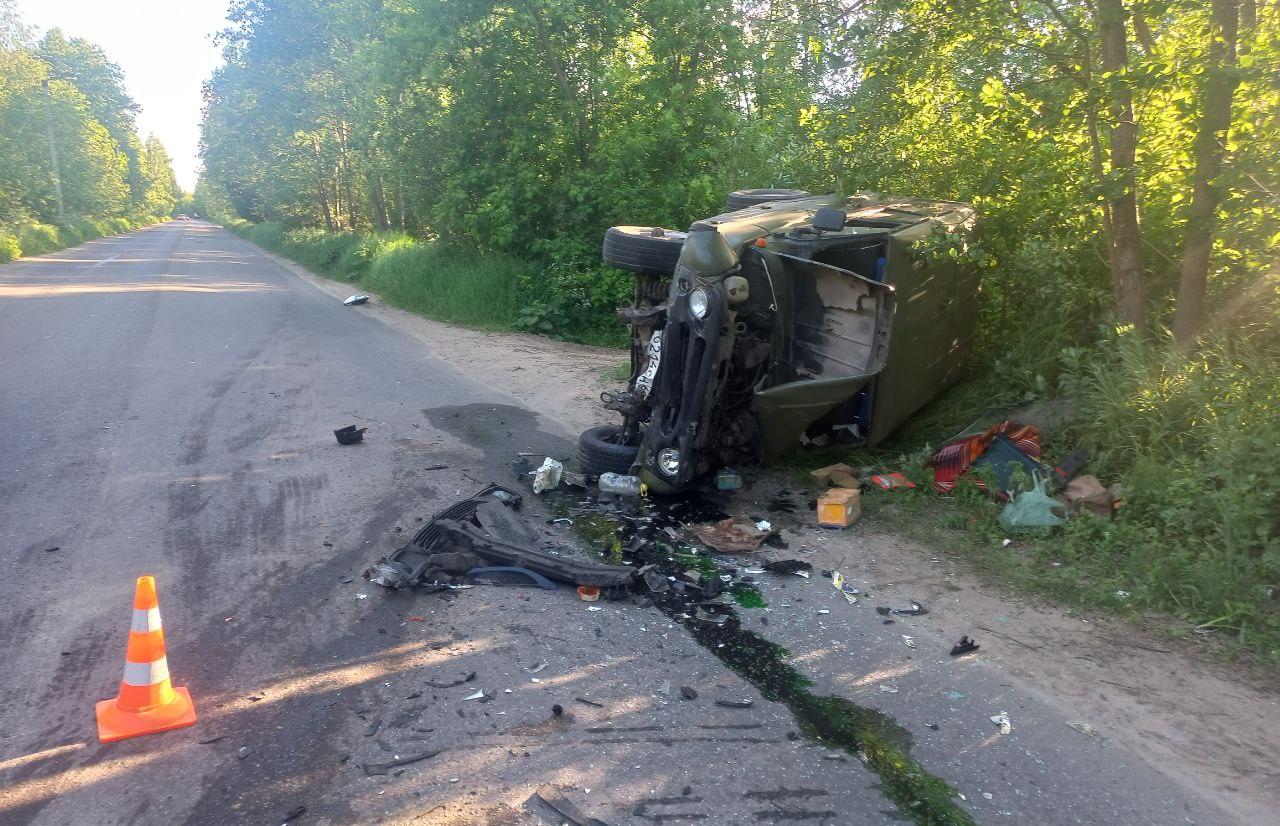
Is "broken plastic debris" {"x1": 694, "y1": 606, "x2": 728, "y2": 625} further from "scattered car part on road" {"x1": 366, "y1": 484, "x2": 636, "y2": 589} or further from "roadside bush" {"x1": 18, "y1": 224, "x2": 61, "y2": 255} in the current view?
"roadside bush" {"x1": 18, "y1": 224, "x2": 61, "y2": 255}

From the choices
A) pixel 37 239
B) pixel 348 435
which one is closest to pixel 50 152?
pixel 37 239

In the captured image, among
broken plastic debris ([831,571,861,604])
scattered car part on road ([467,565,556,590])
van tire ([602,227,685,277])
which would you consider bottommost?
broken plastic debris ([831,571,861,604])

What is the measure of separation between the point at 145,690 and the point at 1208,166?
7014 millimetres

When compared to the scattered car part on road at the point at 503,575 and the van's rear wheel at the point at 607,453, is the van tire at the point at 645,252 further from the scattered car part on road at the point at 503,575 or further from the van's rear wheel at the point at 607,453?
the scattered car part on road at the point at 503,575

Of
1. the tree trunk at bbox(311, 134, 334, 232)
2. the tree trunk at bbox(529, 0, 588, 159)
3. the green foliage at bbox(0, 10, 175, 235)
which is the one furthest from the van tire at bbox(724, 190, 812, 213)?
the green foliage at bbox(0, 10, 175, 235)

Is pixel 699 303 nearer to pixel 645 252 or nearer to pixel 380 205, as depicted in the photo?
pixel 645 252

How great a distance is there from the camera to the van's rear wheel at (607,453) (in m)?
6.46

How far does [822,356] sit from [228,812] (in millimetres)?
4947

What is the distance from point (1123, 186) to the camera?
5891 millimetres

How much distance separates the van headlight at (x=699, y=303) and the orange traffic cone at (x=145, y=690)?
3552mm

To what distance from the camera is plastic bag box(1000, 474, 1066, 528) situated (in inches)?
221

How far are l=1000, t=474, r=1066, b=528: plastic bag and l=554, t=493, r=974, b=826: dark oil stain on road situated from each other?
195 centimetres

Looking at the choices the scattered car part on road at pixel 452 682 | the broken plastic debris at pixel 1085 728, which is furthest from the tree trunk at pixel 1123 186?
the scattered car part on road at pixel 452 682

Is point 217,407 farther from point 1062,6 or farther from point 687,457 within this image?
point 1062,6
